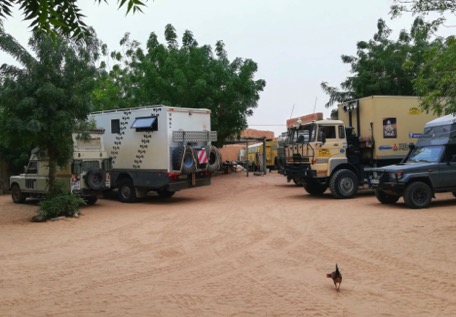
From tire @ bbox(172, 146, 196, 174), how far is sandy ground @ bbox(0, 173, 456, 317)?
2.34 meters

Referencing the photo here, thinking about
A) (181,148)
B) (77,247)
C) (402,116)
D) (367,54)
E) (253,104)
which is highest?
(367,54)

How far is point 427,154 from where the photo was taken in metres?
14.1

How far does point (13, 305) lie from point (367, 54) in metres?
24.3

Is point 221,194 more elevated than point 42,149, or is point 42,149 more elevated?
point 42,149

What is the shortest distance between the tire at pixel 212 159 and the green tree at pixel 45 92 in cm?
485

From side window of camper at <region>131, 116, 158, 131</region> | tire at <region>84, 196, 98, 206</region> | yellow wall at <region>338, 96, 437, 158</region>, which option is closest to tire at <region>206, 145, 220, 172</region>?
side window of camper at <region>131, 116, 158, 131</region>

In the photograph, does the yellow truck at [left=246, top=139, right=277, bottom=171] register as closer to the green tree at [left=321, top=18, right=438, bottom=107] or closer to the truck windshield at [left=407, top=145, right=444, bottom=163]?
the green tree at [left=321, top=18, right=438, bottom=107]

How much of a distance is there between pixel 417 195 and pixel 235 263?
795cm

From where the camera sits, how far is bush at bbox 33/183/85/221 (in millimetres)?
13094

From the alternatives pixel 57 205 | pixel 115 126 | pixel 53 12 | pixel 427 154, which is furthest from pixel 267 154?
pixel 53 12

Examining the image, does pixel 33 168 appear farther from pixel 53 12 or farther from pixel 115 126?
pixel 53 12

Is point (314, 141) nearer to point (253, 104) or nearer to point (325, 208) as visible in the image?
point (325, 208)

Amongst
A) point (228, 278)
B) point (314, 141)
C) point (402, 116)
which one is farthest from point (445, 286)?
point (402, 116)

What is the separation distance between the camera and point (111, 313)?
15.9 feet
